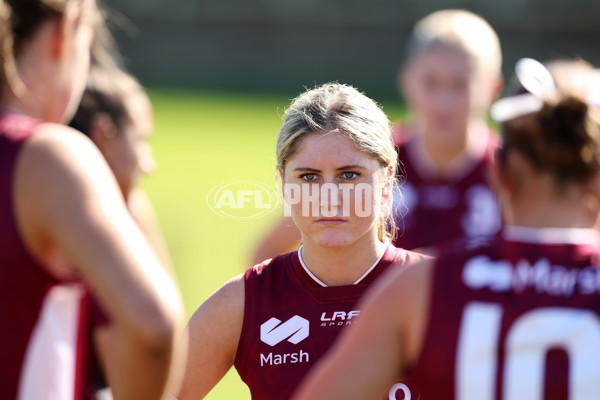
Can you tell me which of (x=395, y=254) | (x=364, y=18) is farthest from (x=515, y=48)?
(x=395, y=254)

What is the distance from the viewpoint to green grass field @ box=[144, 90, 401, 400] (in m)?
8.96

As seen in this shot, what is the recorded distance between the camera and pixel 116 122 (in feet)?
14.1

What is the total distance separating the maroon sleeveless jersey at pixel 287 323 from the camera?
280cm

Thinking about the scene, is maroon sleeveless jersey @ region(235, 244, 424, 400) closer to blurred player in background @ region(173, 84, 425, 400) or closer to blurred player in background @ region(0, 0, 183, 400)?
blurred player in background @ region(173, 84, 425, 400)

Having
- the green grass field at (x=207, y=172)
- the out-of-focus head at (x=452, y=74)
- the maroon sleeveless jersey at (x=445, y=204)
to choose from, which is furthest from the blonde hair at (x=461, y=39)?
the green grass field at (x=207, y=172)

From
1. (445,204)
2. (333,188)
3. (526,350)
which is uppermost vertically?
(333,188)

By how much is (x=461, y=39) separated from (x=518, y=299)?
359 centimetres

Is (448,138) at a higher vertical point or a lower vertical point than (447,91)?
lower

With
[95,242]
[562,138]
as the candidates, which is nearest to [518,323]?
[562,138]

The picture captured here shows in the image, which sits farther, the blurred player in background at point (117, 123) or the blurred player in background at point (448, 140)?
the blurred player in background at point (448, 140)

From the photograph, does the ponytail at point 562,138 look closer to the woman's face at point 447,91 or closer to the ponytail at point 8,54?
the ponytail at point 8,54

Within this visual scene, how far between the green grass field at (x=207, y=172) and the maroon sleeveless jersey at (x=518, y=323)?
4.89ft

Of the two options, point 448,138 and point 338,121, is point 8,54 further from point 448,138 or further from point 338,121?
point 448,138

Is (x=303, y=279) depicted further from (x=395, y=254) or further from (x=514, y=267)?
(x=514, y=267)
